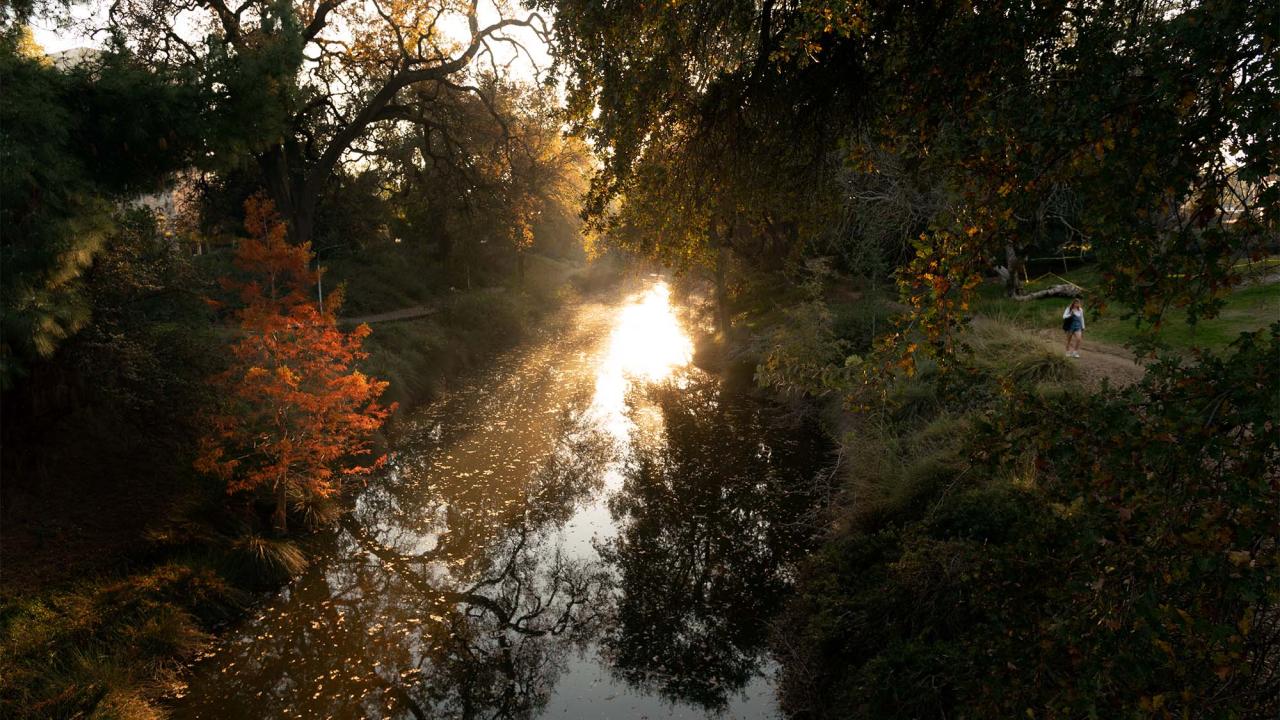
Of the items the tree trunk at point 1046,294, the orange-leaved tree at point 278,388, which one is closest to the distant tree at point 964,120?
the orange-leaved tree at point 278,388

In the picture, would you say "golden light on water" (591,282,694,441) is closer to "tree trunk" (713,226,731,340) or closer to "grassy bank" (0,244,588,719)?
"tree trunk" (713,226,731,340)

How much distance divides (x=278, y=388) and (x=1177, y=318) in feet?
62.9

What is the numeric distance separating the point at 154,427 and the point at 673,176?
994cm

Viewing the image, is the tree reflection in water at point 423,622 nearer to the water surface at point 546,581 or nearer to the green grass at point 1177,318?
the water surface at point 546,581

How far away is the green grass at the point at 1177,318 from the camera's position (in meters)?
14.1

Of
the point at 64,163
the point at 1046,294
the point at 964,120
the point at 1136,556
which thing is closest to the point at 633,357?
the point at 1046,294

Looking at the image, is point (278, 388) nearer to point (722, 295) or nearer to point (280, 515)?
point (280, 515)

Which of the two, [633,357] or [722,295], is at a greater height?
[722,295]

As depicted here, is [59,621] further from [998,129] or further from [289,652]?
[998,129]

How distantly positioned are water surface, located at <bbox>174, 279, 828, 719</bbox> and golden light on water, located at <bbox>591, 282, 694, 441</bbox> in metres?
1.38

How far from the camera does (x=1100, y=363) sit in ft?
46.5

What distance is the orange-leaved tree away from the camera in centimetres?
1057

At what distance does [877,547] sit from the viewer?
9102mm

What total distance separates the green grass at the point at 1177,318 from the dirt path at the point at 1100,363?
495 millimetres
